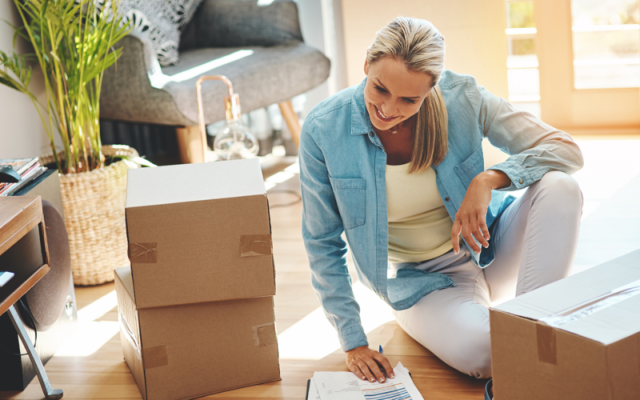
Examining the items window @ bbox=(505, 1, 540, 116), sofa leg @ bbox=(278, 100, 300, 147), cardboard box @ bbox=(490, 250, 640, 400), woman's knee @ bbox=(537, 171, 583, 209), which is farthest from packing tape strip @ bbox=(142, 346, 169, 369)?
window @ bbox=(505, 1, 540, 116)

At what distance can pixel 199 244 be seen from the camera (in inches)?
44.7

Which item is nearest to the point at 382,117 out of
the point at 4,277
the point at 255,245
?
the point at 255,245

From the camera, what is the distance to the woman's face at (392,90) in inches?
41.8

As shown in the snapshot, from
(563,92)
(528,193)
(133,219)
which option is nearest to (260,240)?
(133,219)

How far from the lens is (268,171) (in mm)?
2934

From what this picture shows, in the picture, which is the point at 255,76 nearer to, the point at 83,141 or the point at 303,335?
the point at 83,141

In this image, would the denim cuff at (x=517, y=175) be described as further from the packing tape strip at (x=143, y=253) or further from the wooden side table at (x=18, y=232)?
the wooden side table at (x=18, y=232)

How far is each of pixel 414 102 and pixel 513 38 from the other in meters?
1.72

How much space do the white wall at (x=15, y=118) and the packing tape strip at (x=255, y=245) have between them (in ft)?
4.07

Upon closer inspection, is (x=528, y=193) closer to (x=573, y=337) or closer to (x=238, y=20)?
(x=573, y=337)

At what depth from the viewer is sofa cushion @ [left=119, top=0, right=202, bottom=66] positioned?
236cm

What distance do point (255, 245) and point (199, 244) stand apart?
0.10 metres

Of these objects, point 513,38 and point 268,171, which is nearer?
point 513,38

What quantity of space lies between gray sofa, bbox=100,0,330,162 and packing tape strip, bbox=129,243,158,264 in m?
1.17
